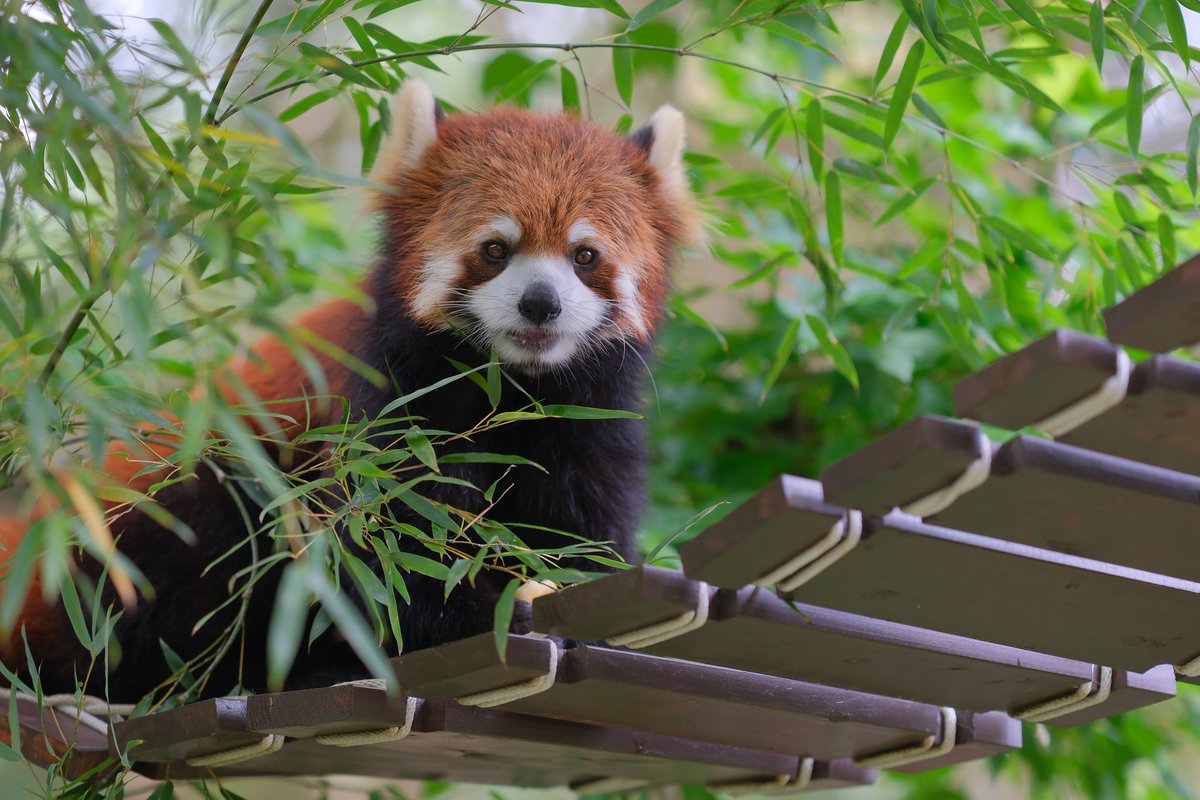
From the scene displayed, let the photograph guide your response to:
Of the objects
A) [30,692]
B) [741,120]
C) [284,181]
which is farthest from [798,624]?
[741,120]

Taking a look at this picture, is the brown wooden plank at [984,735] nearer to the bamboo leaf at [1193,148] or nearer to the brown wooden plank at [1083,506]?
the brown wooden plank at [1083,506]

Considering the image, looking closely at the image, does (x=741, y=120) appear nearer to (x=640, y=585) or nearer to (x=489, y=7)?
(x=489, y=7)

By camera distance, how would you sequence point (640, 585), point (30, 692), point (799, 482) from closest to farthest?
1. point (799, 482)
2. point (640, 585)
3. point (30, 692)

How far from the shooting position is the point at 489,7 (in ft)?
8.00

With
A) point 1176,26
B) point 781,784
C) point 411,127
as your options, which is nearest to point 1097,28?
point 1176,26

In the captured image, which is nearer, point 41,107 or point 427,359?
point 41,107

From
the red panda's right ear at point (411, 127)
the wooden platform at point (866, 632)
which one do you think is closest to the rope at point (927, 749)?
the wooden platform at point (866, 632)

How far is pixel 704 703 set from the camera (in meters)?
2.06

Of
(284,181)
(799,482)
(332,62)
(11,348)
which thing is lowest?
(799,482)

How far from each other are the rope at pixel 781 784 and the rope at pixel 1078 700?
0.53 metres

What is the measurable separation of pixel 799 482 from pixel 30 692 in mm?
1453

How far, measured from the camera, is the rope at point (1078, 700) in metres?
2.12

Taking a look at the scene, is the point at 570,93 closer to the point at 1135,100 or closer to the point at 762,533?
the point at 1135,100

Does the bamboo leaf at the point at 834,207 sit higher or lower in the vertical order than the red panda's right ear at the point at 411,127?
lower
